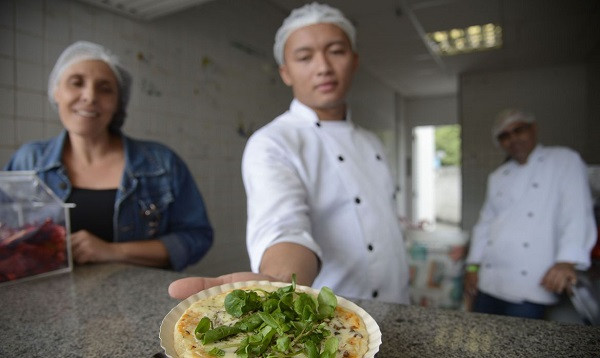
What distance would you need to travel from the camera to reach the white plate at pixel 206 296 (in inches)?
15.9

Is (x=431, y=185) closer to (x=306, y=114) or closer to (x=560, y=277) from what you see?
(x=560, y=277)

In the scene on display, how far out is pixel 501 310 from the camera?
2.03m

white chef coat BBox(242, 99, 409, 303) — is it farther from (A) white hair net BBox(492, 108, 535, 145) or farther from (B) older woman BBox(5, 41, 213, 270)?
(A) white hair net BBox(492, 108, 535, 145)

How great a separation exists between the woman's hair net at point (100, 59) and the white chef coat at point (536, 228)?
77.3 inches

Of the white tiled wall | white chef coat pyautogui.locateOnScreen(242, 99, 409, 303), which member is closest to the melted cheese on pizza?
white chef coat pyautogui.locateOnScreen(242, 99, 409, 303)

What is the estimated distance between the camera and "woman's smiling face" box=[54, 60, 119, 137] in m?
1.23

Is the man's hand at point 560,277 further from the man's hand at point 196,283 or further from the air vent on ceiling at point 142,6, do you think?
the air vent on ceiling at point 142,6

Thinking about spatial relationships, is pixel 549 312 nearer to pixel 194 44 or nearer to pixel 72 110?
pixel 72 110

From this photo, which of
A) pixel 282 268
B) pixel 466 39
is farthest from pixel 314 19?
pixel 466 39

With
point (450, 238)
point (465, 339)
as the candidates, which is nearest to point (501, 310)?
point (450, 238)

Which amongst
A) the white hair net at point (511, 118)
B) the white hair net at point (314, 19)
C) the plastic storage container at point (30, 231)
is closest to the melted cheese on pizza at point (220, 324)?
the plastic storage container at point (30, 231)

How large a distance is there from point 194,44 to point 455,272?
8.17ft

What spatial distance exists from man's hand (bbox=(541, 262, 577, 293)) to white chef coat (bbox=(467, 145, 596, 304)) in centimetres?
4

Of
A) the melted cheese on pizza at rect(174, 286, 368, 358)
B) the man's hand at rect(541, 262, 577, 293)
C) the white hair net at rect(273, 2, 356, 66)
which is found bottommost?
the man's hand at rect(541, 262, 577, 293)
